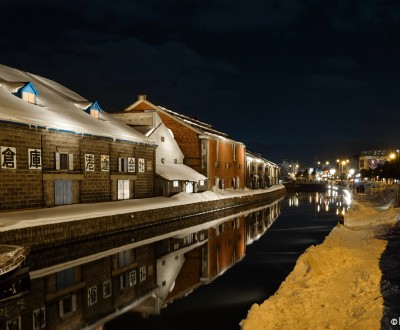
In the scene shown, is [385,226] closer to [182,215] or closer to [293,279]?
[293,279]

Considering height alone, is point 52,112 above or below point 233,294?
above

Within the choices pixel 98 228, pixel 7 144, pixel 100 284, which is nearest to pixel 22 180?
pixel 7 144

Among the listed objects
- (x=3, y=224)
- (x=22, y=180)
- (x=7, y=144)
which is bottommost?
(x=3, y=224)

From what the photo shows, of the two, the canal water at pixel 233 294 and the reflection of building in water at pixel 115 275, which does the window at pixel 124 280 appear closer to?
the reflection of building in water at pixel 115 275

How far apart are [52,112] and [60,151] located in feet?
11.1

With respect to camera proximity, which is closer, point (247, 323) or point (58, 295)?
→ point (247, 323)

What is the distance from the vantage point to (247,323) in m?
10.0

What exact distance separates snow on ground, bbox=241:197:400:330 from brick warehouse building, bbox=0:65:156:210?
18027 mm

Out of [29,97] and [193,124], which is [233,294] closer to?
[29,97]

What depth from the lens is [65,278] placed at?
16.3 meters

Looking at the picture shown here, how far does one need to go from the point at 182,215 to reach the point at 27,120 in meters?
16.3

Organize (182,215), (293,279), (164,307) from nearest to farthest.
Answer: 1. (164,307)
2. (293,279)
3. (182,215)

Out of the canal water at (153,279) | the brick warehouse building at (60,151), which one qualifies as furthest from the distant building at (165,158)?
the canal water at (153,279)

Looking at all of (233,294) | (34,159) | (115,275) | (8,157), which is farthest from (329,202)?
(233,294)
